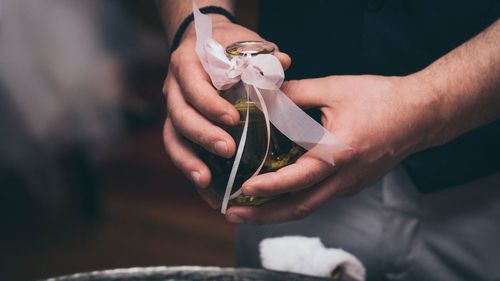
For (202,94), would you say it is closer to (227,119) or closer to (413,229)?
(227,119)

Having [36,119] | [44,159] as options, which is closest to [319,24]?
[36,119]

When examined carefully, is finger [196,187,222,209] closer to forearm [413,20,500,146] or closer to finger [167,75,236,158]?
finger [167,75,236,158]

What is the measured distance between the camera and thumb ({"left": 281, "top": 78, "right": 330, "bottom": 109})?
0.53m

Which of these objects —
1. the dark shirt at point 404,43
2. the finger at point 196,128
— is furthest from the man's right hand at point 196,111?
the dark shirt at point 404,43

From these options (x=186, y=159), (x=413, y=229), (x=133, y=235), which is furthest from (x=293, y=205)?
(x=133, y=235)

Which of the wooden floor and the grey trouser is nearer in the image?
the grey trouser

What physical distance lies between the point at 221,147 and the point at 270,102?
0.06 metres

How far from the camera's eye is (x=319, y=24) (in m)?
0.68

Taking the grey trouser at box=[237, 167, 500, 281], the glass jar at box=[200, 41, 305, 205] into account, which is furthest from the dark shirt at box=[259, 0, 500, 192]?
the glass jar at box=[200, 41, 305, 205]

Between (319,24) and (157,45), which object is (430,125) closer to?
(319,24)

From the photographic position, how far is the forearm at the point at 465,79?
0.56m

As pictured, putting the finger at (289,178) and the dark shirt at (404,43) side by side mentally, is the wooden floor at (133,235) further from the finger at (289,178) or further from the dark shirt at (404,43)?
the finger at (289,178)

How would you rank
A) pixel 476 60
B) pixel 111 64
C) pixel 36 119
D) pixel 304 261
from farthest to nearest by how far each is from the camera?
pixel 111 64 < pixel 36 119 < pixel 304 261 < pixel 476 60

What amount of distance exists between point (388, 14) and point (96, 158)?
1.52 m
